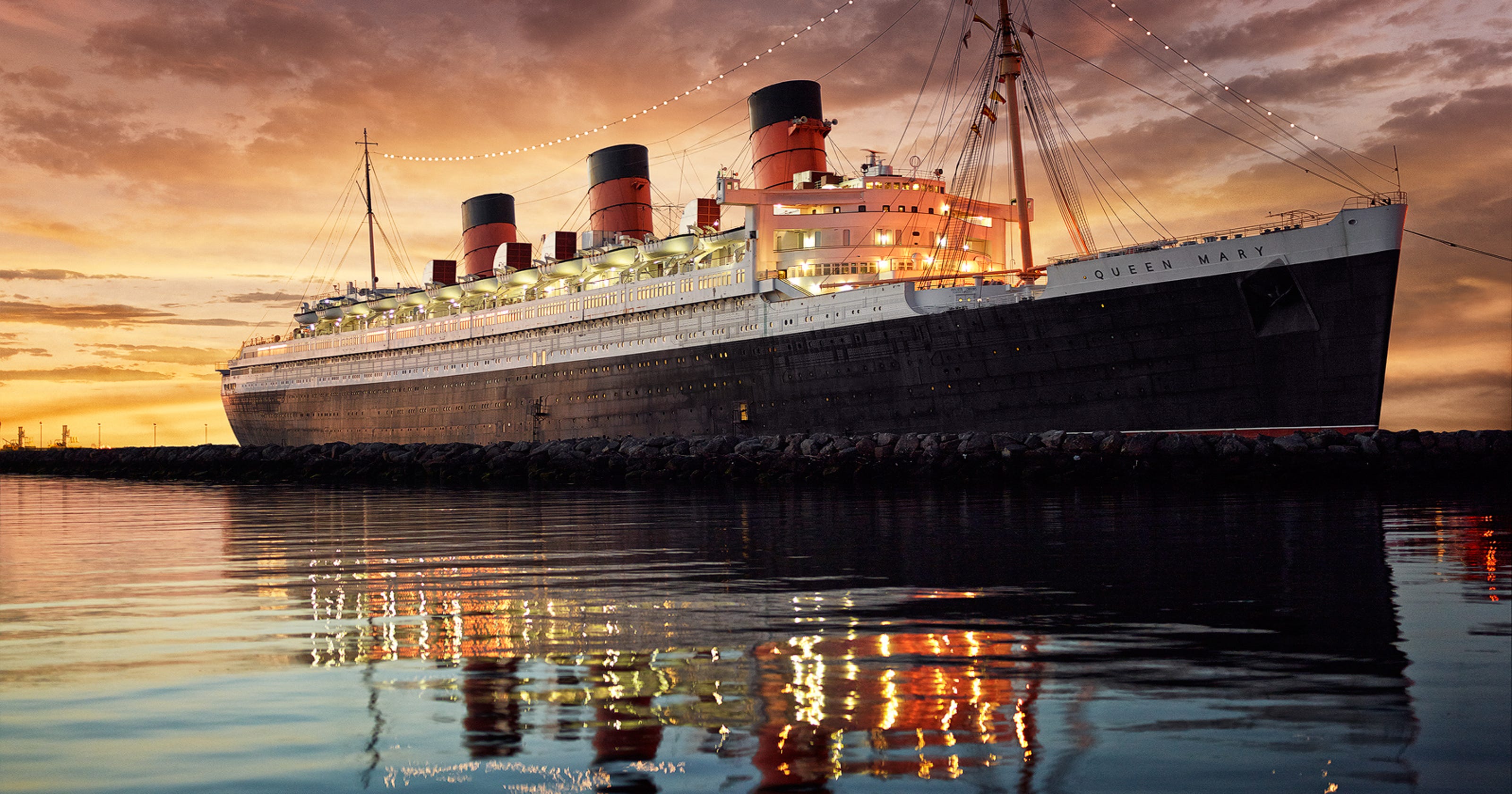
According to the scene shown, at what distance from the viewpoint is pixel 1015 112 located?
38125 millimetres

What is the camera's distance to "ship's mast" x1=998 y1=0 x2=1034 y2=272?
37.4 m

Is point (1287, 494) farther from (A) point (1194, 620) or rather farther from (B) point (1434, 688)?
(B) point (1434, 688)

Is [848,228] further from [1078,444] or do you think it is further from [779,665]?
[779,665]

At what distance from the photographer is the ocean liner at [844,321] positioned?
3102 cm

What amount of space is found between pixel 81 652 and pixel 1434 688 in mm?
8661

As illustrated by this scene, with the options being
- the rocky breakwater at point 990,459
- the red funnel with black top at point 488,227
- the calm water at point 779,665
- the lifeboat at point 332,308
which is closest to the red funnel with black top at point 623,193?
the red funnel with black top at point 488,227

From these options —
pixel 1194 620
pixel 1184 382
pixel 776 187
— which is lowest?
pixel 1194 620

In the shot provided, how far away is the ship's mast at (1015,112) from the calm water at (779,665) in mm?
23535

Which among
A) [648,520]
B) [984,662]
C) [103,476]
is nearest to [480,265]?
[103,476]

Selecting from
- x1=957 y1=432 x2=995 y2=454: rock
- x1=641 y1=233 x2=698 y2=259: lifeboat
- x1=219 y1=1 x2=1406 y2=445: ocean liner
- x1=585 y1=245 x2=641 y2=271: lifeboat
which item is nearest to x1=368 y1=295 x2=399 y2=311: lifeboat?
x1=219 y1=1 x2=1406 y2=445: ocean liner

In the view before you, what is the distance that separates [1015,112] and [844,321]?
939cm

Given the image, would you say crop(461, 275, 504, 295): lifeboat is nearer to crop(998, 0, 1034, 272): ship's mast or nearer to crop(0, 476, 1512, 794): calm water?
crop(998, 0, 1034, 272): ship's mast

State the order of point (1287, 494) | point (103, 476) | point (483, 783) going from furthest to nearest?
1. point (103, 476)
2. point (1287, 494)
3. point (483, 783)

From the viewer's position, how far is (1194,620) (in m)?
8.32
